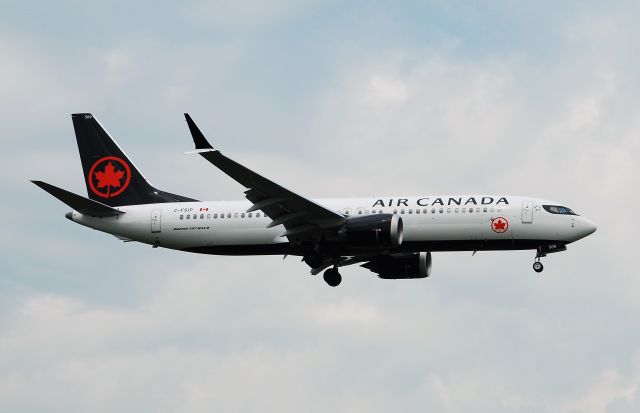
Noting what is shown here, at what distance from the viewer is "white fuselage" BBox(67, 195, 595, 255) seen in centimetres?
6394

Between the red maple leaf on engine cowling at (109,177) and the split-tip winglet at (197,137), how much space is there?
51.5ft

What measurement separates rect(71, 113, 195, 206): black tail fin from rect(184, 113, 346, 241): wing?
284 inches

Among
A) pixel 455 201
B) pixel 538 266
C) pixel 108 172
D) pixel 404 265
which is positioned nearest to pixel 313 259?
pixel 404 265

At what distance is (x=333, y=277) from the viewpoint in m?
69.2

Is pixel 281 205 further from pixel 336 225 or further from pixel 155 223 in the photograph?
pixel 155 223

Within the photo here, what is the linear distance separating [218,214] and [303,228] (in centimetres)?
492

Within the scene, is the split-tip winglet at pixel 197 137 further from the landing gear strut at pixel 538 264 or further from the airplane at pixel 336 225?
the landing gear strut at pixel 538 264

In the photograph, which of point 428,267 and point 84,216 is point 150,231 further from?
point 428,267

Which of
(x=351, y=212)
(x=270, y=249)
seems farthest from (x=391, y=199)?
(x=270, y=249)

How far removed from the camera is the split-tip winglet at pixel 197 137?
186 ft

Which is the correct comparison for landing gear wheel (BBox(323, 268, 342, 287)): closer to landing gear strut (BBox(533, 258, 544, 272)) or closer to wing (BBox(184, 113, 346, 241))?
wing (BBox(184, 113, 346, 241))

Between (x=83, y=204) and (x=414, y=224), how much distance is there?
51.4ft

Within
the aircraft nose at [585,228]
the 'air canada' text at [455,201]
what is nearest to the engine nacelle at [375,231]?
the 'air canada' text at [455,201]

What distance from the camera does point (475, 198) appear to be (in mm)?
64750
